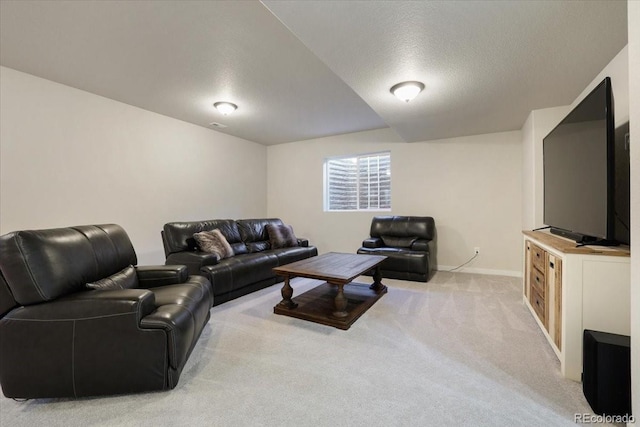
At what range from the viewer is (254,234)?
4488 mm

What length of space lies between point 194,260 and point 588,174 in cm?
354

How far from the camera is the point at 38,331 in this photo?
5.02 feet

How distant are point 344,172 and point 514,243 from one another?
3.16 meters

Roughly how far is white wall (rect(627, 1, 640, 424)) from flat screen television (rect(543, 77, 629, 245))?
1.52ft

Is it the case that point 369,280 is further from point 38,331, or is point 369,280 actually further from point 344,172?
point 38,331

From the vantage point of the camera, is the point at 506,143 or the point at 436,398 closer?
the point at 436,398

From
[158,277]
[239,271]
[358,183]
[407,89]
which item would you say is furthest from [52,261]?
[358,183]

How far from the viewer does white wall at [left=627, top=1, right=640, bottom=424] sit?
121 centimetres

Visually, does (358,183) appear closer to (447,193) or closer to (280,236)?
(447,193)

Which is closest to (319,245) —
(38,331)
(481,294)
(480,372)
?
(481,294)

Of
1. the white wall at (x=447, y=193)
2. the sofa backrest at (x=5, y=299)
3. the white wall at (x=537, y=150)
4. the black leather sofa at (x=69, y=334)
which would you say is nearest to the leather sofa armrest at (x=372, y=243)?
the white wall at (x=447, y=193)

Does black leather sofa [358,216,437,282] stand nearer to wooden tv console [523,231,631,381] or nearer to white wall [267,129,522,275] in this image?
white wall [267,129,522,275]

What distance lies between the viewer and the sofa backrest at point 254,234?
433cm
